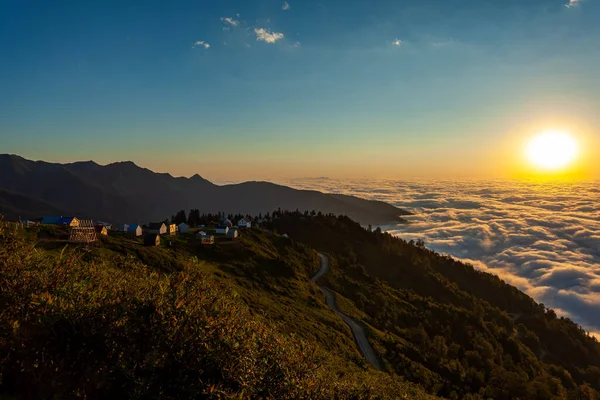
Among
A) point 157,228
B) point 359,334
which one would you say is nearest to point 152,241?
point 157,228

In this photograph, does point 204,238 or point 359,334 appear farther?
point 204,238

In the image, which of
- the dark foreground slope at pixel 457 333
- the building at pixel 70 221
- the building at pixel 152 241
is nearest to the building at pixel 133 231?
A: the building at pixel 70 221

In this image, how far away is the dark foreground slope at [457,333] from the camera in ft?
239

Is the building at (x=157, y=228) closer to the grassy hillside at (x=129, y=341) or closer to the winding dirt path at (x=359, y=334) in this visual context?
the winding dirt path at (x=359, y=334)

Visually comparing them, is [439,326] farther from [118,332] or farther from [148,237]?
[118,332]

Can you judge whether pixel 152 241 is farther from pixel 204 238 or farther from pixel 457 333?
pixel 457 333

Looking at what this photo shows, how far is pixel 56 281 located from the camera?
49.0 feet

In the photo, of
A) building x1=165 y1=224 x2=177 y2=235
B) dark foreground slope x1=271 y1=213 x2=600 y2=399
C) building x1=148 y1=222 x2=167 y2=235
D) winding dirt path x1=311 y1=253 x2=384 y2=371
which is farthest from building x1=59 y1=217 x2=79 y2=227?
dark foreground slope x1=271 y1=213 x2=600 y2=399

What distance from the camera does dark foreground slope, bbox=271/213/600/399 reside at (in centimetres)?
7275

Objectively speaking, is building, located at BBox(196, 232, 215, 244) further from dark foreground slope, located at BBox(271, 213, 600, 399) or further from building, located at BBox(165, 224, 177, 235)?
dark foreground slope, located at BBox(271, 213, 600, 399)

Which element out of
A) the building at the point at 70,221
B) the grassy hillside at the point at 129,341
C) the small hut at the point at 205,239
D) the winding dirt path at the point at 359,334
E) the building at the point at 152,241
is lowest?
the winding dirt path at the point at 359,334

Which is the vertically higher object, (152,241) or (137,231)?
(137,231)

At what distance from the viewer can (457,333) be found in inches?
4331

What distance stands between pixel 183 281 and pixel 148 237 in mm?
72319
